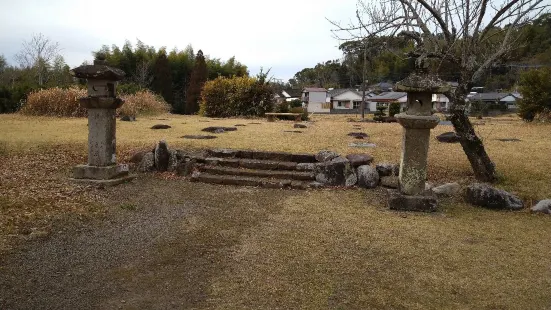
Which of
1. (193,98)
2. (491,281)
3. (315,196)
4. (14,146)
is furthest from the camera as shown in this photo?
(193,98)

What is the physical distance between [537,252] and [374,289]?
2225 millimetres

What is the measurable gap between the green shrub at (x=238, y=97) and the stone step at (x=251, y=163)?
47.0 ft

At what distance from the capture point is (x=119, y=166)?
24.0 ft

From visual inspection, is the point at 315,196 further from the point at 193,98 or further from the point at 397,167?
the point at 193,98

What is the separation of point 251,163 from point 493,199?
4.25m

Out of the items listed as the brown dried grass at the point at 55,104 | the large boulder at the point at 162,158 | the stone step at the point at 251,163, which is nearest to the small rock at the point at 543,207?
the stone step at the point at 251,163

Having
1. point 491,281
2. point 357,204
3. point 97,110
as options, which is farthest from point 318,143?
point 491,281

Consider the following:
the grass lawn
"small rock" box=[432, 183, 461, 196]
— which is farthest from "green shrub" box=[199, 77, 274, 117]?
"small rock" box=[432, 183, 461, 196]

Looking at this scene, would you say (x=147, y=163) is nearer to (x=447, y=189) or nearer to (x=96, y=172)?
(x=96, y=172)

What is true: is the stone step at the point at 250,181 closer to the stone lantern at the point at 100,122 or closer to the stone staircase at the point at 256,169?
the stone staircase at the point at 256,169

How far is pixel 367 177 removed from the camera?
7117 mm

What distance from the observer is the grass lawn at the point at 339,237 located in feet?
10.9

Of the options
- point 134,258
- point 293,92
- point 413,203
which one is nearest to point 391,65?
point 293,92

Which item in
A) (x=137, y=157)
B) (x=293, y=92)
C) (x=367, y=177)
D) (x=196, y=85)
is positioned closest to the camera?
(x=367, y=177)
